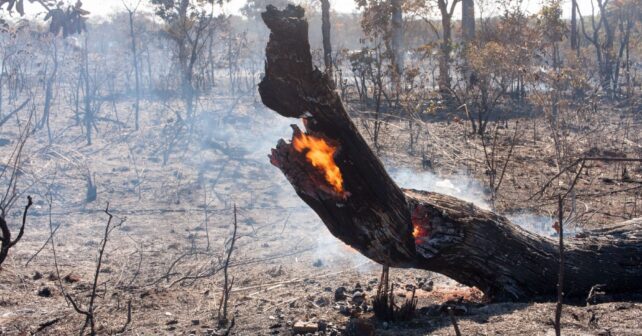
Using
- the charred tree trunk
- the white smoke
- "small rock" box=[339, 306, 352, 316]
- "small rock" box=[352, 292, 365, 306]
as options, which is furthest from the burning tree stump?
the charred tree trunk

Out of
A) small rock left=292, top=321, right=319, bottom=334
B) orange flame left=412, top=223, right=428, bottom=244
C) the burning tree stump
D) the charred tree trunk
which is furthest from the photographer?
the charred tree trunk

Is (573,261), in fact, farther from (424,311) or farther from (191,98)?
(191,98)

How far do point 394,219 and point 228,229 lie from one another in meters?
3.74

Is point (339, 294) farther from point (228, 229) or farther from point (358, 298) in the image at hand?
point (228, 229)

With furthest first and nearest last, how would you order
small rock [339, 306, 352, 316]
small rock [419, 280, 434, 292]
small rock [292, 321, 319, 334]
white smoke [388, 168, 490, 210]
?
1. white smoke [388, 168, 490, 210]
2. small rock [419, 280, 434, 292]
3. small rock [339, 306, 352, 316]
4. small rock [292, 321, 319, 334]

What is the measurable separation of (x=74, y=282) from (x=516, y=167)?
6.20 meters

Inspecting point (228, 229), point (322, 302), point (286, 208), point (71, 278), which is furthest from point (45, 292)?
point (286, 208)

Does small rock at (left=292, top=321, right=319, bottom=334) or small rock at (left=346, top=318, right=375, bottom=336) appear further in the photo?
small rock at (left=292, top=321, right=319, bottom=334)

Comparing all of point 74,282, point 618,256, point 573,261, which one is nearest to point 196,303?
point 74,282

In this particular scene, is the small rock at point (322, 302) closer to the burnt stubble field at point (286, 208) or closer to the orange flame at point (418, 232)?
the burnt stubble field at point (286, 208)

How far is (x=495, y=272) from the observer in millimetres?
3715

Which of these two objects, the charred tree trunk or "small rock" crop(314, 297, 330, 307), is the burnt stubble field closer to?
"small rock" crop(314, 297, 330, 307)

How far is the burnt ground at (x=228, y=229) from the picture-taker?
3.62 meters

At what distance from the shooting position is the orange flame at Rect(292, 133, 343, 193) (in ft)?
10.6
